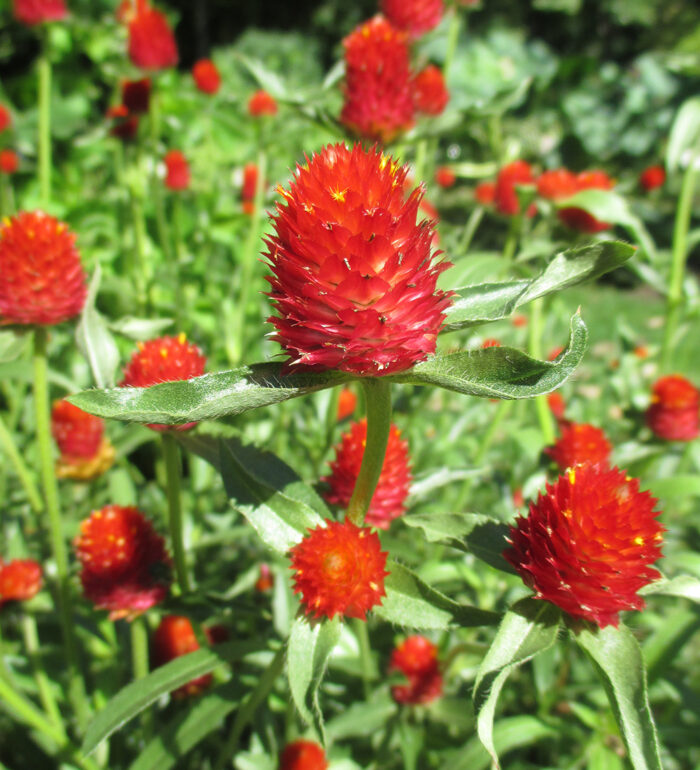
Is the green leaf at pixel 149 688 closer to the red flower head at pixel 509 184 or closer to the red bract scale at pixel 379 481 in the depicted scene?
the red bract scale at pixel 379 481

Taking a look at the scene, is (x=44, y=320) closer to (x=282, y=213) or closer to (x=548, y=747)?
(x=282, y=213)

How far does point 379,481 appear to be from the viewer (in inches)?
44.3

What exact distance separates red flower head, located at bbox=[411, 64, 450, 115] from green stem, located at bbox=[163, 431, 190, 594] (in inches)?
52.1

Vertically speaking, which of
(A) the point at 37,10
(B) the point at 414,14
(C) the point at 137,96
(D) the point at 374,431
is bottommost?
(D) the point at 374,431

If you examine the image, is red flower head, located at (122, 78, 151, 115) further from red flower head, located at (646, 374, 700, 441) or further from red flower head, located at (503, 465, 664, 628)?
red flower head, located at (503, 465, 664, 628)

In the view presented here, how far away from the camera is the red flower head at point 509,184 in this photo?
2393 mm

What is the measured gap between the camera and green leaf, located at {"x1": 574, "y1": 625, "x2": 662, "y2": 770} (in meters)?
0.72

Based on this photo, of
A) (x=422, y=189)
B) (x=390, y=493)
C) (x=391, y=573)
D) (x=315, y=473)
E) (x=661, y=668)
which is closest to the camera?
(x=422, y=189)

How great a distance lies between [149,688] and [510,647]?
0.58 meters

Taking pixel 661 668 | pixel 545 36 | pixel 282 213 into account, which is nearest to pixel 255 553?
pixel 661 668

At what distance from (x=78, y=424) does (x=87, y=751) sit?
792mm

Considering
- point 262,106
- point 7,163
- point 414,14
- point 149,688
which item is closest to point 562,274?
point 149,688

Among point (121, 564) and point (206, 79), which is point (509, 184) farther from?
point (121, 564)

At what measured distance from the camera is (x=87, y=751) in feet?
3.21
